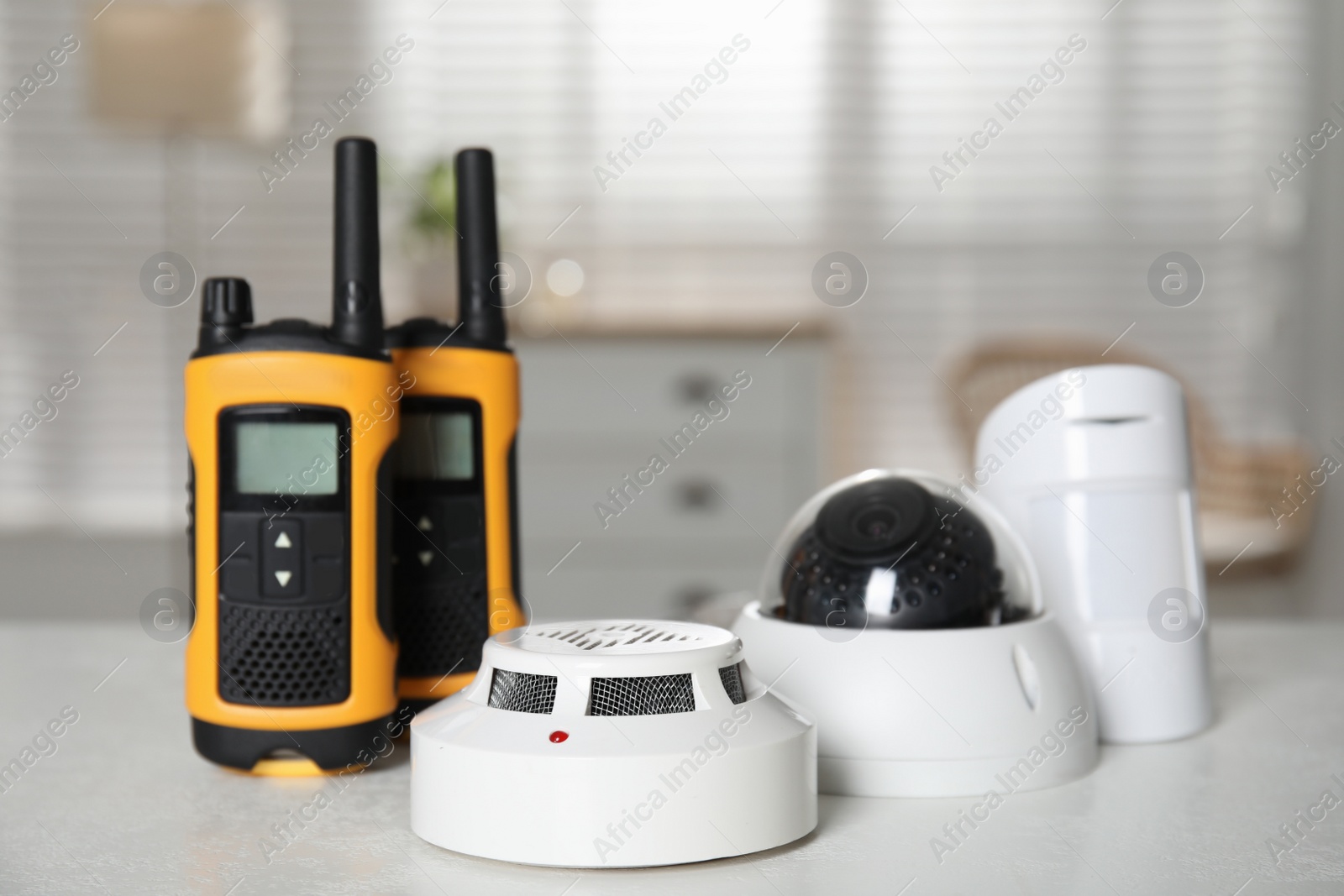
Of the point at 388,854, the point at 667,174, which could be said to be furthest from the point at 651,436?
the point at 388,854

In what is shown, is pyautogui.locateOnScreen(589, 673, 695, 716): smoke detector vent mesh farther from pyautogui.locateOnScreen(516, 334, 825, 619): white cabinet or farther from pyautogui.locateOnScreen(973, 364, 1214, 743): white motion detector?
pyautogui.locateOnScreen(516, 334, 825, 619): white cabinet

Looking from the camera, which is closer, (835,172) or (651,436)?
(651,436)

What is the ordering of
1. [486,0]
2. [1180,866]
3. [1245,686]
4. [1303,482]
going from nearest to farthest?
[1180,866], [1245,686], [1303,482], [486,0]

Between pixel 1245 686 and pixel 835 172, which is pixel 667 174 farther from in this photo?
pixel 1245 686

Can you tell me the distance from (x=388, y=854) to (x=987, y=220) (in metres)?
2.59

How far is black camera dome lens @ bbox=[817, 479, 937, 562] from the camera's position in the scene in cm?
63

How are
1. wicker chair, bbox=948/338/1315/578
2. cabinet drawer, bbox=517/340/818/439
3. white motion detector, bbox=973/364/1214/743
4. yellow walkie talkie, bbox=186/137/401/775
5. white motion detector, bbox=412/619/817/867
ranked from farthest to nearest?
1. wicker chair, bbox=948/338/1315/578
2. cabinet drawer, bbox=517/340/818/439
3. white motion detector, bbox=973/364/1214/743
4. yellow walkie talkie, bbox=186/137/401/775
5. white motion detector, bbox=412/619/817/867

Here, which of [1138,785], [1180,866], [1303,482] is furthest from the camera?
[1303,482]

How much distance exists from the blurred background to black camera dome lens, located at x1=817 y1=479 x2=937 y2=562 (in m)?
2.12

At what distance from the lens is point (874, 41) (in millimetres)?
2801

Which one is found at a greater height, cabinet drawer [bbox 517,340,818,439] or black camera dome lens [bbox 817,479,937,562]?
black camera dome lens [bbox 817,479,937,562]

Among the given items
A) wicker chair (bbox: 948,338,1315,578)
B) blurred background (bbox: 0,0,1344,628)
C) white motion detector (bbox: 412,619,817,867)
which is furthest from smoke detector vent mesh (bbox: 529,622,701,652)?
blurred background (bbox: 0,0,1344,628)

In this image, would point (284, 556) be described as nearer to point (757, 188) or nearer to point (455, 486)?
point (455, 486)

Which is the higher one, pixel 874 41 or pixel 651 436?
pixel 874 41
